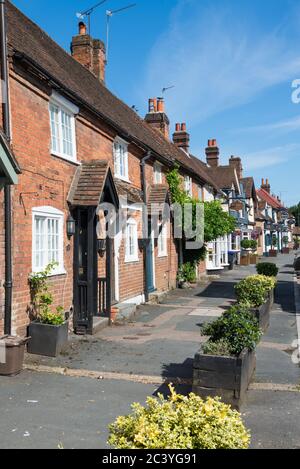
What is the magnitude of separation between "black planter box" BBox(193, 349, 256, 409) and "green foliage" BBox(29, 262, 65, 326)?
3.43 meters

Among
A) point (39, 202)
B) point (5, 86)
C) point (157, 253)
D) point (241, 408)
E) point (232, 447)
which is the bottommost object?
point (241, 408)

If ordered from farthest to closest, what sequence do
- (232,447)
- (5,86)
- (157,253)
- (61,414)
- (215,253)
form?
1. (215,253)
2. (157,253)
3. (5,86)
4. (61,414)
5. (232,447)

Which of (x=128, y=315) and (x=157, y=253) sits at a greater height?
(x=157, y=253)

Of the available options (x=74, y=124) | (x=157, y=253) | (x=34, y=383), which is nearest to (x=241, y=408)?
(x=34, y=383)

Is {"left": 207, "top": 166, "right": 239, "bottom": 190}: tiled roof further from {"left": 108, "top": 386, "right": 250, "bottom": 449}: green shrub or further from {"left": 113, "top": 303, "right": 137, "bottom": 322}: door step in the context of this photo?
{"left": 108, "top": 386, "right": 250, "bottom": 449}: green shrub

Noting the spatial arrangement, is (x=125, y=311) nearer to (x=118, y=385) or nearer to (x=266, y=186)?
(x=118, y=385)

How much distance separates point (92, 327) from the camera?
10398mm

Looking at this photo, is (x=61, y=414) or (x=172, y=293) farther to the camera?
(x=172, y=293)

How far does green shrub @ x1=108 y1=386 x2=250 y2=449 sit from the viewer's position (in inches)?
118

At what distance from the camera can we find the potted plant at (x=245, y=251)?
36969 millimetres

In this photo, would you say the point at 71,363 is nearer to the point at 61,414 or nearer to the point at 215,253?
the point at 61,414

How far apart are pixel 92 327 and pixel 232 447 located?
759 centimetres

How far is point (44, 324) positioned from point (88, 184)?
3.49 meters

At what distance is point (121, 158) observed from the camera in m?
14.3
